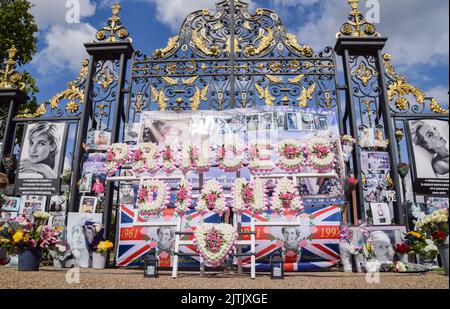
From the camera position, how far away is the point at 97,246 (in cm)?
635

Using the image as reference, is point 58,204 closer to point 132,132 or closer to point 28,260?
point 28,260

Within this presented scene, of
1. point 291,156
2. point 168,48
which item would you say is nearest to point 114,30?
point 168,48

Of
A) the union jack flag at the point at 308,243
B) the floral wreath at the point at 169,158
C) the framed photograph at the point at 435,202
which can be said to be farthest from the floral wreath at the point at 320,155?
the framed photograph at the point at 435,202

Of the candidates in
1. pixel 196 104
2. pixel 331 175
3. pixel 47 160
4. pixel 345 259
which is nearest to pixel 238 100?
pixel 196 104

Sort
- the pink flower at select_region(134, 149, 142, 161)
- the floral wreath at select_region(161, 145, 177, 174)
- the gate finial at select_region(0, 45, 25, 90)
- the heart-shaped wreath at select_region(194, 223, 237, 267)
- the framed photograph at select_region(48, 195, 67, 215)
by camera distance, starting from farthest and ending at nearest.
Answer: the gate finial at select_region(0, 45, 25, 90) → the framed photograph at select_region(48, 195, 67, 215) → the pink flower at select_region(134, 149, 142, 161) → the floral wreath at select_region(161, 145, 177, 174) → the heart-shaped wreath at select_region(194, 223, 237, 267)

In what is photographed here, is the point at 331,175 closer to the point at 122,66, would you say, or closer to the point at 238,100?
the point at 238,100

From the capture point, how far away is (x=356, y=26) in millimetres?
7598

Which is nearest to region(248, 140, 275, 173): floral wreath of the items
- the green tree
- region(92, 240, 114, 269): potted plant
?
region(92, 240, 114, 269): potted plant

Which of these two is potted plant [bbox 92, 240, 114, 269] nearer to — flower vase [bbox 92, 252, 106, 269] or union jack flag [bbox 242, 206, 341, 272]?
flower vase [bbox 92, 252, 106, 269]

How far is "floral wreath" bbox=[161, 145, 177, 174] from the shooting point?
18.7 ft

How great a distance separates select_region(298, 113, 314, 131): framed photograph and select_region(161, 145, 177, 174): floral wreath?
2764 mm

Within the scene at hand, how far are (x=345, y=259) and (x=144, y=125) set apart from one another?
4.73 meters

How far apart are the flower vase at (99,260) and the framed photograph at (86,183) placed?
137 cm

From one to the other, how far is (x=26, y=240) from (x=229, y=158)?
11.8ft
